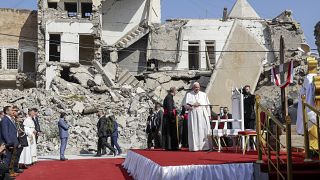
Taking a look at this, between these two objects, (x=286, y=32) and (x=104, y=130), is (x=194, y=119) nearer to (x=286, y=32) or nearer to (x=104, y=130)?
(x=104, y=130)

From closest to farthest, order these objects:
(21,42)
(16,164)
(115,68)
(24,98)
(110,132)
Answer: (16,164), (110,132), (24,98), (115,68), (21,42)

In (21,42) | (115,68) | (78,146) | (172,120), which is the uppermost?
(21,42)

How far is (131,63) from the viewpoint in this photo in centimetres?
4034

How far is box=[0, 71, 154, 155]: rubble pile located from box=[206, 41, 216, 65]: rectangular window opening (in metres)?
8.03

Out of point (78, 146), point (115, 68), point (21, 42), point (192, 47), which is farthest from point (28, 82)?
point (78, 146)

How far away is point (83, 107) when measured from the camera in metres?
28.2

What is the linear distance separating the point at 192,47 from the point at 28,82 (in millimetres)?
14214

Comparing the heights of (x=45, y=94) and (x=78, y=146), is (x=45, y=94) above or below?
above

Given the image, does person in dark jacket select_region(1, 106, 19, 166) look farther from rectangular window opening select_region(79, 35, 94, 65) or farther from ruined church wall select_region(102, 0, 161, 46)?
ruined church wall select_region(102, 0, 161, 46)

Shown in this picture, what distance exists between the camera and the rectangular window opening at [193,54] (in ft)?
130

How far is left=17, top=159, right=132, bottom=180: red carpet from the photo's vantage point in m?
11.6

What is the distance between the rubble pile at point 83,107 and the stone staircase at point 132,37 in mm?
4418

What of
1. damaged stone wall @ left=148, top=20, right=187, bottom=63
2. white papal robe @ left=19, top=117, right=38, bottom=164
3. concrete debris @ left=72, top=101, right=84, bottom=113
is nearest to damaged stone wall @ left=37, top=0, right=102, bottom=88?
damaged stone wall @ left=148, top=20, right=187, bottom=63

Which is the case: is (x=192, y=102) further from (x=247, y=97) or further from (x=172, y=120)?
(x=247, y=97)
